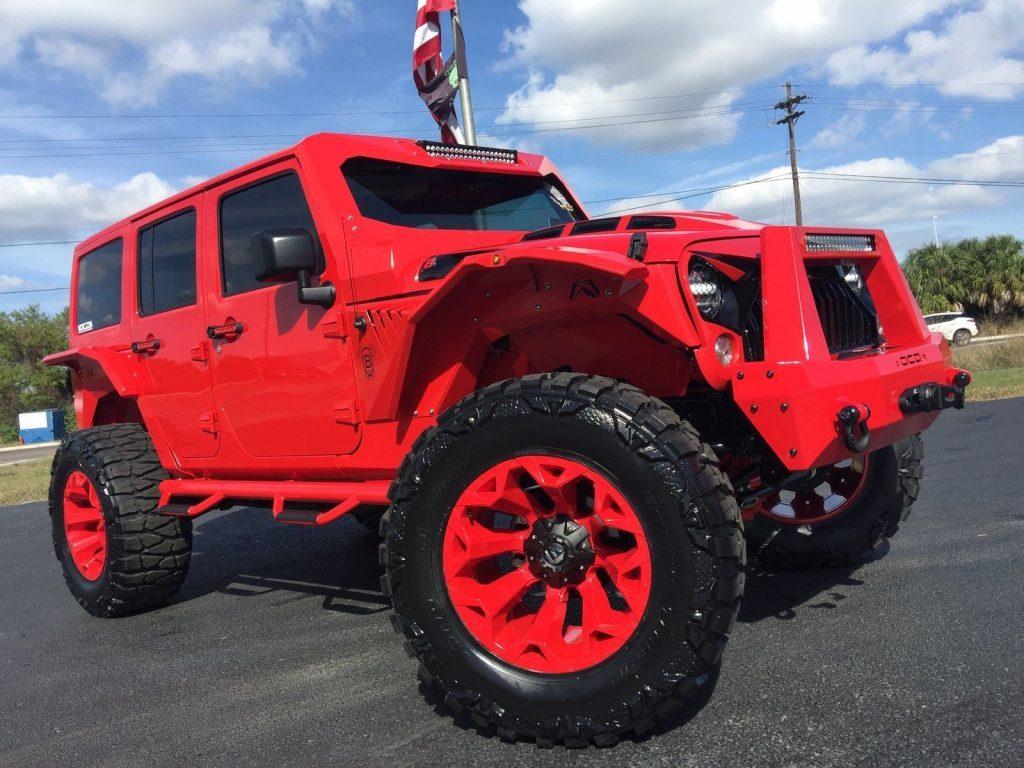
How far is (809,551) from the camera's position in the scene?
3.88m

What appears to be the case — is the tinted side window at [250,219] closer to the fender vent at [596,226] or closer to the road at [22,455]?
the fender vent at [596,226]

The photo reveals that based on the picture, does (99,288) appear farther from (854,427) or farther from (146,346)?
(854,427)

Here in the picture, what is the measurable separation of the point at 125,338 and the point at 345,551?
1985mm

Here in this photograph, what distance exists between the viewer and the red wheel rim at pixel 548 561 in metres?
2.41

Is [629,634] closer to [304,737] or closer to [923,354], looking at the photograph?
[304,737]

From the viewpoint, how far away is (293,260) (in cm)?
320

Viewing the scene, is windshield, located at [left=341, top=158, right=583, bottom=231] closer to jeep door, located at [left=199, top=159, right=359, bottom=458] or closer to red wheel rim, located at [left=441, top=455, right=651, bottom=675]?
jeep door, located at [left=199, top=159, right=359, bottom=458]

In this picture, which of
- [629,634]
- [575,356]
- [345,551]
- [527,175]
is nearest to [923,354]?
[575,356]

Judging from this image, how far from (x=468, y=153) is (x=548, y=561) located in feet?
7.50

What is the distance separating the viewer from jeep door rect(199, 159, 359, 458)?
3445 millimetres

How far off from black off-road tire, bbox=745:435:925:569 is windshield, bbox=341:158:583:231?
6.42ft

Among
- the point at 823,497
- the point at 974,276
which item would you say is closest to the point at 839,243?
the point at 823,497

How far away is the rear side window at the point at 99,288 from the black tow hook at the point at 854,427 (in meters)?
4.09

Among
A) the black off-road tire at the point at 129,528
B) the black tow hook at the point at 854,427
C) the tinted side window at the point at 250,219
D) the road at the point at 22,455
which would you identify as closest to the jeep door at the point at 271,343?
the tinted side window at the point at 250,219
